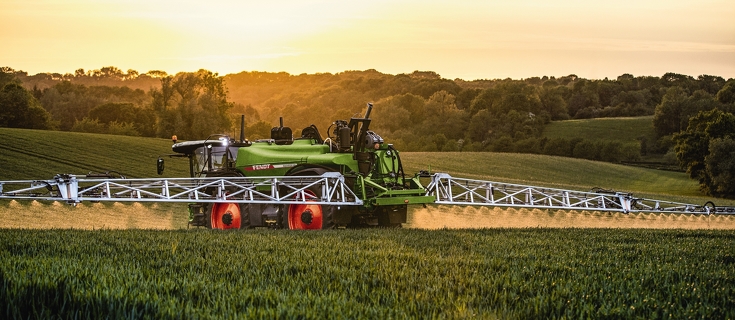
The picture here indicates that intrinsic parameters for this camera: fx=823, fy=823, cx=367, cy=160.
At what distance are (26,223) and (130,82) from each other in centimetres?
9213

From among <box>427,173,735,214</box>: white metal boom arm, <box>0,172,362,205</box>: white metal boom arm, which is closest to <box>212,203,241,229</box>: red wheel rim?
<box>0,172,362,205</box>: white metal boom arm

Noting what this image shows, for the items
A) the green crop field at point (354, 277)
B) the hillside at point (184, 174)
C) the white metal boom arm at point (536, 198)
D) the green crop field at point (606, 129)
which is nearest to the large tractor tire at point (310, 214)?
the white metal boom arm at point (536, 198)

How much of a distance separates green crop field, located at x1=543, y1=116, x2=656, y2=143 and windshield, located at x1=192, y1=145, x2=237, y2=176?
85.4 metres

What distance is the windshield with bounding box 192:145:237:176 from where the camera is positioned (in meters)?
24.1

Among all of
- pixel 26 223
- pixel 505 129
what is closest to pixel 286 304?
pixel 26 223

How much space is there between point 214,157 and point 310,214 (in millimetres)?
4405

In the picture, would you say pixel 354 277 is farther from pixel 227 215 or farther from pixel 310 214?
pixel 227 215

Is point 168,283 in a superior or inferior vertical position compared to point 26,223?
superior

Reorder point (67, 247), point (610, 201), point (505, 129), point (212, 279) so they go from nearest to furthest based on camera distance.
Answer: point (212, 279)
point (67, 247)
point (610, 201)
point (505, 129)

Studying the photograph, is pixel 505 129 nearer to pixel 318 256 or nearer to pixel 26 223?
pixel 26 223

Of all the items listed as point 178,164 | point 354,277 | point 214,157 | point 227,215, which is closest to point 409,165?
point 178,164

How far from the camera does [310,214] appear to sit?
21469mm

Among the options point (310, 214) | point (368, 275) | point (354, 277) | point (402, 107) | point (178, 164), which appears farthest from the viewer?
point (402, 107)

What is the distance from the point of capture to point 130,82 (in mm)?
114375
